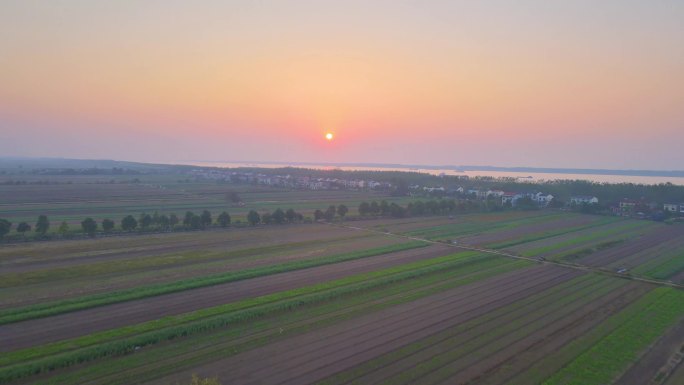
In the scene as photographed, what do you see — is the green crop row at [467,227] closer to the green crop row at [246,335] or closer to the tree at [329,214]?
the tree at [329,214]

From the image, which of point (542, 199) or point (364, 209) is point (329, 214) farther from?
point (542, 199)

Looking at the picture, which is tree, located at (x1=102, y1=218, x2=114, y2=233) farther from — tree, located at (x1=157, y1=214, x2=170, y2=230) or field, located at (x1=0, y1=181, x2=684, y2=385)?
tree, located at (x1=157, y1=214, x2=170, y2=230)

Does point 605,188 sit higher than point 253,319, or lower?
higher

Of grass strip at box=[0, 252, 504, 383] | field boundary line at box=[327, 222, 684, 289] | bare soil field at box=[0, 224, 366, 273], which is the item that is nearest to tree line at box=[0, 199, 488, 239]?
bare soil field at box=[0, 224, 366, 273]

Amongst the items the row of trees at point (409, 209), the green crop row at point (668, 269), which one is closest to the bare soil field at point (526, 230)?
the green crop row at point (668, 269)

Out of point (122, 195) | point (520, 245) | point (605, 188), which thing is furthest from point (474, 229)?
point (122, 195)

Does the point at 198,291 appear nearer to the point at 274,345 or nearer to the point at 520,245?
the point at 274,345
